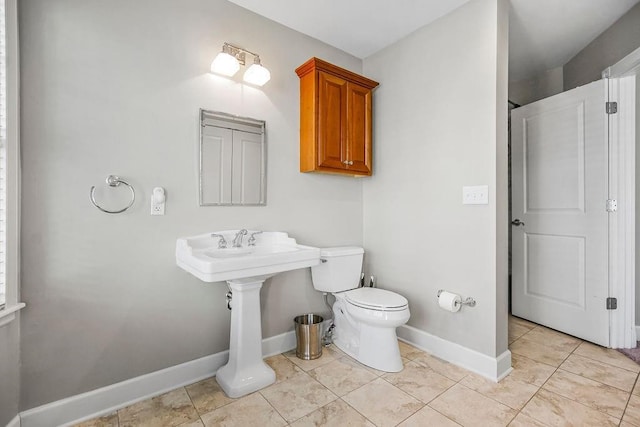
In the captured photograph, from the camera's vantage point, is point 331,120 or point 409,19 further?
point 331,120

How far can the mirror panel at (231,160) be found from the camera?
188 cm

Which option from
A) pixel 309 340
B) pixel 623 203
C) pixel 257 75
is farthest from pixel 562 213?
pixel 257 75

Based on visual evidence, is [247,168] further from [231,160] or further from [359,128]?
[359,128]

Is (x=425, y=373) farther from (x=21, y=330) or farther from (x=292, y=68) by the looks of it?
(x=292, y=68)

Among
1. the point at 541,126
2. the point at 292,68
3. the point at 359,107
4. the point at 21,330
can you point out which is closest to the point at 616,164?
the point at 541,126

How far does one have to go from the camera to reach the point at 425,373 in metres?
1.91

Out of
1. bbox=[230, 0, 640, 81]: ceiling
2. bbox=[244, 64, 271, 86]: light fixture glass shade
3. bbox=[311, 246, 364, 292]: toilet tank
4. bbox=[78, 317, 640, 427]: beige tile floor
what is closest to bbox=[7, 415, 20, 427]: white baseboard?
bbox=[78, 317, 640, 427]: beige tile floor

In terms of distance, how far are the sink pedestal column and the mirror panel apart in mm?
580

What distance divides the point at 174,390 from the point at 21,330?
2.65 ft

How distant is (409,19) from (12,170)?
8.09ft

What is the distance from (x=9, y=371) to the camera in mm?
1309

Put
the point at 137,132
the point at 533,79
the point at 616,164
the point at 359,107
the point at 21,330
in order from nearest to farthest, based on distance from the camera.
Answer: the point at 21,330, the point at 137,132, the point at 616,164, the point at 359,107, the point at 533,79

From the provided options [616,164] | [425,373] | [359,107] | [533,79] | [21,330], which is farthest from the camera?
[533,79]

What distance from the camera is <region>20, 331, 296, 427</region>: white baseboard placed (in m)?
1.42
